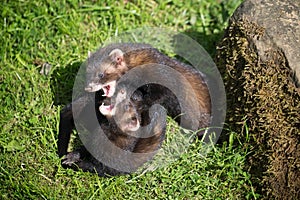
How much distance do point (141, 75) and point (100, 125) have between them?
61cm

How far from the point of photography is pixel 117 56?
5070mm

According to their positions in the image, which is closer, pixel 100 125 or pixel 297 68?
pixel 297 68

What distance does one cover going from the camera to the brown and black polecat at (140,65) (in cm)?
502

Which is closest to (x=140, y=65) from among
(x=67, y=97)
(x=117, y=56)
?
(x=117, y=56)

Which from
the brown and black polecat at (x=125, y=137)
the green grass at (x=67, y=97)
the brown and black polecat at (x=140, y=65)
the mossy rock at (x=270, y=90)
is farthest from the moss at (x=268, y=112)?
the brown and black polecat at (x=125, y=137)

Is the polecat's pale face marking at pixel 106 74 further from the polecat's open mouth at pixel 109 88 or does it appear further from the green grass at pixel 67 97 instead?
the green grass at pixel 67 97

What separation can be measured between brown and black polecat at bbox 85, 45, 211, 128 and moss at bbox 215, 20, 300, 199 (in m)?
0.39

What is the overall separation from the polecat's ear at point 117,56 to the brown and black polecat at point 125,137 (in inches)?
12.5

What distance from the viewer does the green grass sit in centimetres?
499

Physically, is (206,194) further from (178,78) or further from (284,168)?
(178,78)

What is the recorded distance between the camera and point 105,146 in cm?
496

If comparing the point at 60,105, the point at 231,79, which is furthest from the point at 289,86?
the point at 60,105

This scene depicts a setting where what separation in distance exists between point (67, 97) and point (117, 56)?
0.93 metres

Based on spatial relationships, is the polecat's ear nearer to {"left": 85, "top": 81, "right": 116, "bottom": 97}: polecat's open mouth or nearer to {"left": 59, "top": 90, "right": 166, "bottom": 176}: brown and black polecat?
{"left": 85, "top": 81, "right": 116, "bottom": 97}: polecat's open mouth
